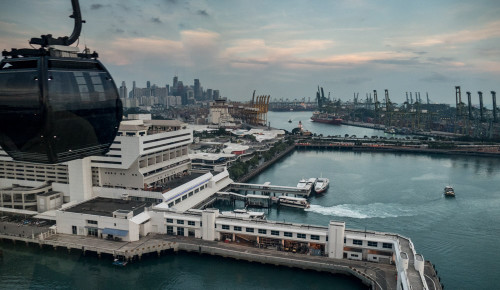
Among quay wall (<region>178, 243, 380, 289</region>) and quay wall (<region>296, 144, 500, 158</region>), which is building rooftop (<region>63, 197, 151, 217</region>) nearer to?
quay wall (<region>178, 243, 380, 289</region>)

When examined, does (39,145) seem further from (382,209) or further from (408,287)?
(382,209)

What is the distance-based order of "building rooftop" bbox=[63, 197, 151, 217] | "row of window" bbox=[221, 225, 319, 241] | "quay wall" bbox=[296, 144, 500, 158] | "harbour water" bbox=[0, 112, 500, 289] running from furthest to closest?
1. "quay wall" bbox=[296, 144, 500, 158]
2. "building rooftop" bbox=[63, 197, 151, 217]
3. "row of window" bbox=[221, 225, 319, 241]
4. "harbour water" bbox=[0, 112, 500, 289]

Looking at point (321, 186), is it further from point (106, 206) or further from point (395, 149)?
point (395, 149)

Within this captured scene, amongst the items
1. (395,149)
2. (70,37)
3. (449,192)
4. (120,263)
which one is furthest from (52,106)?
(395,149)

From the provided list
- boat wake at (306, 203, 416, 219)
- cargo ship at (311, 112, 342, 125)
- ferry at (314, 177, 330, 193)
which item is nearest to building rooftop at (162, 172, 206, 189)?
boat wake at (306, 203, 416, 219)

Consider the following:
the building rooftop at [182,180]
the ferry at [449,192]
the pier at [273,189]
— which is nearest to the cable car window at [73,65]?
the building rooftop at [182,180]

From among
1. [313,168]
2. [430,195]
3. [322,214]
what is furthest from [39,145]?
[313,168]
